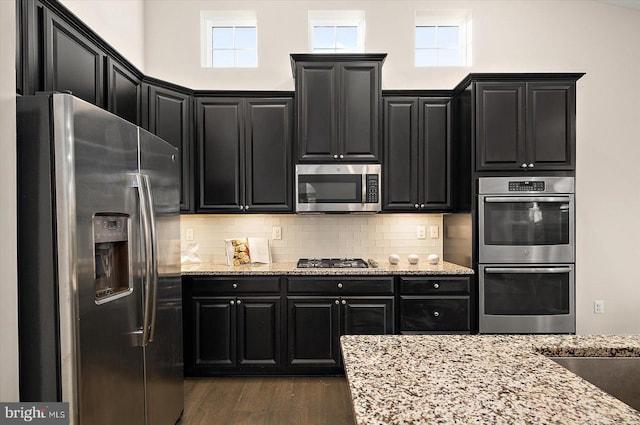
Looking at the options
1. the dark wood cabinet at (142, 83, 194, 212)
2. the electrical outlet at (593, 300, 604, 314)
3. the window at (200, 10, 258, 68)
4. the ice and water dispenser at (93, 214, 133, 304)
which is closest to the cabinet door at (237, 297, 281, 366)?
the dark wood cabinet at (142, 83, 194, 212)

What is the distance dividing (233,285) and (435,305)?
5.35ft

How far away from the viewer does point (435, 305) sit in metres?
3.19

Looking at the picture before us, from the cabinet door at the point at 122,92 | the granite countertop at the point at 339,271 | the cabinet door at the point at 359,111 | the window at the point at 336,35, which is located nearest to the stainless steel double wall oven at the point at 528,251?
the granite countertop at the point at 339,271

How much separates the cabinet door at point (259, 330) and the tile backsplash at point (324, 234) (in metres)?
0.64

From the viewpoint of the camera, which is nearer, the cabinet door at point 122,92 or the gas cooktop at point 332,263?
the cabinet door at point 122,92

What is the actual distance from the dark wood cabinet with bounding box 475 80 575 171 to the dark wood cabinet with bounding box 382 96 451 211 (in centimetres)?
38

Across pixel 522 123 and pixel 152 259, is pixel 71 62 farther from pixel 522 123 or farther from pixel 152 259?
pixel 522 123

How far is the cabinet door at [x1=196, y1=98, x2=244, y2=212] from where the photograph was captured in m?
3.48

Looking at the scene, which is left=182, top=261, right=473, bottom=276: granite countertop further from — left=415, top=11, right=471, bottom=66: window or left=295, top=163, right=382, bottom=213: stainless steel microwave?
left=415, top=11, right=471, bottom=66: window

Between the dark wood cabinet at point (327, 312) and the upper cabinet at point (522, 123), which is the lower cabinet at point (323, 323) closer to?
the dark wood cabinet at point (327, 312)

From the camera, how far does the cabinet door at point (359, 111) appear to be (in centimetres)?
336

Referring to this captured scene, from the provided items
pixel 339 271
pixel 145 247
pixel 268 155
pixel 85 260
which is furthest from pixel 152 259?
pixel 268 155

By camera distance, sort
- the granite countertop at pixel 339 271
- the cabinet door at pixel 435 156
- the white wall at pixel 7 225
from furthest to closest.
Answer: the cabinet door at pixel 435 156 → the granite countertop at pixel 339 271 → the white wall at pixel 7 225

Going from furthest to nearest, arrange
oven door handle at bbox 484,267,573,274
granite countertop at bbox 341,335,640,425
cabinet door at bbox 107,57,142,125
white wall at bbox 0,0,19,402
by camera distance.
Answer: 1. oven door handle at bbox 484,267,573,274
2. cabinet door at bbox 107,57,142,125
3. white wall at bbox 0,0,19,402
4. granite countertop at bbox 341,335,640,425
